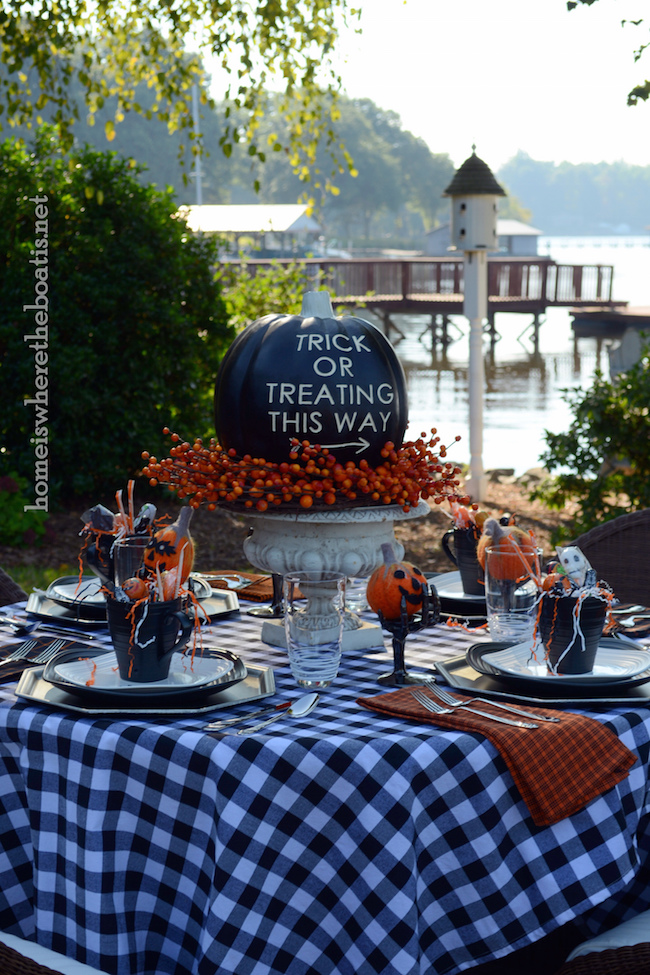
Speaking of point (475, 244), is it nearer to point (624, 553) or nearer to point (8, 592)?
point (624, 553)

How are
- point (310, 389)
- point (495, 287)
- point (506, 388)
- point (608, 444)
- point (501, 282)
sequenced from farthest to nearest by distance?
point (501, 282) < point (495, 287) < point (506, 388) < point (608, 444) < point (310, 389)

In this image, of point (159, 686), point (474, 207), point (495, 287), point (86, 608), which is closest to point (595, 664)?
point (159, 686)

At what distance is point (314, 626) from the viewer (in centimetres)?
213

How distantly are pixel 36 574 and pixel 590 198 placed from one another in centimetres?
19870

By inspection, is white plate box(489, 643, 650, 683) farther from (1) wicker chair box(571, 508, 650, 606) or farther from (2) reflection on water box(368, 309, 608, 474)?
(2) reflection on water box(368, 309, 608, 474)

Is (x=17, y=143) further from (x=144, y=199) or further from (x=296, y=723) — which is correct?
(x=296, y=723)

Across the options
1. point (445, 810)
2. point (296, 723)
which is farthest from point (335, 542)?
point (445, 810)

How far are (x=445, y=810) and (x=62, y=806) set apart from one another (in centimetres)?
→ 71

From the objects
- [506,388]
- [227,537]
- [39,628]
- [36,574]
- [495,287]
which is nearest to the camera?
[39,628]

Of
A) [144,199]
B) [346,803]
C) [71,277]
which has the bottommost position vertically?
[346,803]

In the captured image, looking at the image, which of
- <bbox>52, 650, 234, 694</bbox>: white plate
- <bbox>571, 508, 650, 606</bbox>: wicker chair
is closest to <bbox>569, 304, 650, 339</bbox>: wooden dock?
<bbox>571, 508, 650, 606</bbox>: wicker chair

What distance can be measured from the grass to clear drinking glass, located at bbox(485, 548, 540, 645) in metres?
4.26

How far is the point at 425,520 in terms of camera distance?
27.4 feet

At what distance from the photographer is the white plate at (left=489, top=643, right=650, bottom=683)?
6.81 feet
